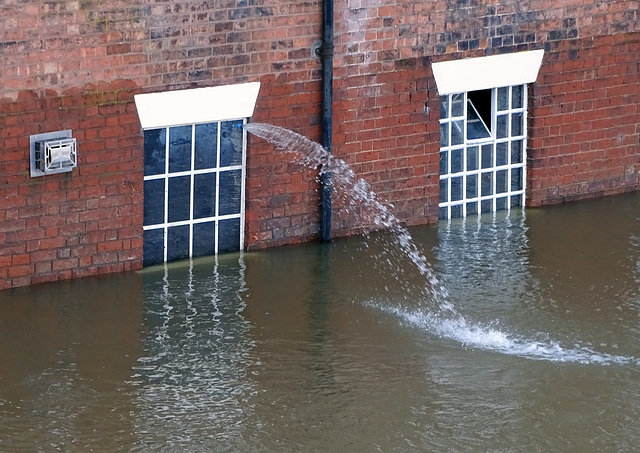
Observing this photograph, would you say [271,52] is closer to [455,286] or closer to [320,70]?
[320,70]

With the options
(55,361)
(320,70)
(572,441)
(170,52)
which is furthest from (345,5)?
(572,441)

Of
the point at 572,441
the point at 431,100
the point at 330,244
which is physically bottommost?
the point at 572,441

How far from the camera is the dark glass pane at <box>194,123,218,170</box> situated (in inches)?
567

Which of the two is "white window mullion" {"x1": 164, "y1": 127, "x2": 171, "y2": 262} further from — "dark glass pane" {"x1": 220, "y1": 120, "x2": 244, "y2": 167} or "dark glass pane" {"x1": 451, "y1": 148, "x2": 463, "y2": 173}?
"dark glass pane" {"x1": 451, "y1": 148, "x2": 463, "y2": 173}

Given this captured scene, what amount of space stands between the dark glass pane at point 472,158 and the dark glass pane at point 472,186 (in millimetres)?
98

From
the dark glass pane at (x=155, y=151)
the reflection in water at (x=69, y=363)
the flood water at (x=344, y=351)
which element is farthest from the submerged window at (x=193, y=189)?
the reflection in water at (x=69, y=363)

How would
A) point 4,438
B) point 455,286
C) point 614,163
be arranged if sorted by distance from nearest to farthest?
point 4,438, point 455,286, point 614,163

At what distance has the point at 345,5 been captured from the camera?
48.8ft

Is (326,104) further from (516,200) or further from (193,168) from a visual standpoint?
(516,200)

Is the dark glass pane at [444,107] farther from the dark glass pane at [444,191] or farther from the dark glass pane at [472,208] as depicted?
the dark glass pane at [472,208]

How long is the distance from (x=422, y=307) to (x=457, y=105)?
3.38 m

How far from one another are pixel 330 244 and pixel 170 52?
8.71ft

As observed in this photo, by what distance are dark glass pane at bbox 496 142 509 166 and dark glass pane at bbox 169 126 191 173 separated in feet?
12.4

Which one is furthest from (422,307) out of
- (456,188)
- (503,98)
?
(503,98)
